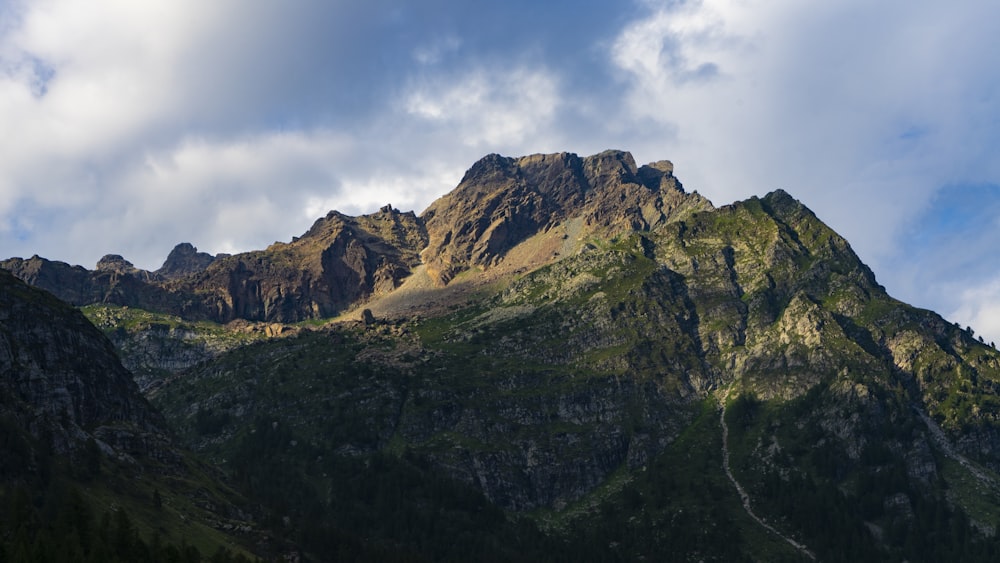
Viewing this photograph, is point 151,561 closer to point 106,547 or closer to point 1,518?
point 106,547

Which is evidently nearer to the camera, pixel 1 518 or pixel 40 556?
pixel 40 556

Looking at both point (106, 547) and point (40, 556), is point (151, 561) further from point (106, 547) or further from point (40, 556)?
point (40, 556)

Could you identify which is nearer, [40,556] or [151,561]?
[40,556]

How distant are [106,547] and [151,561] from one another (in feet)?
33.4

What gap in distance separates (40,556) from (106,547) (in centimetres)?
1859

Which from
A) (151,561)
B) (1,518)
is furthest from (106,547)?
(1,518)

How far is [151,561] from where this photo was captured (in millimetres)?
199500

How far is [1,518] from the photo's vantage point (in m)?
199

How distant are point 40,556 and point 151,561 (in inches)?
980

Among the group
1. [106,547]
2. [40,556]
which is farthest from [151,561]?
[40,556]

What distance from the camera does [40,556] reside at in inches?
7126

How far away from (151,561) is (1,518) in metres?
34.4

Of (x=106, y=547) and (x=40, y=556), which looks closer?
(x=40, y=556)

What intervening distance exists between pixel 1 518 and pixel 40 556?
83.3ft
